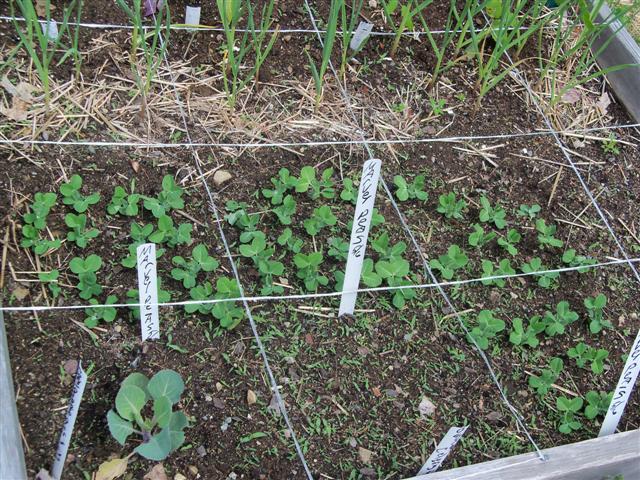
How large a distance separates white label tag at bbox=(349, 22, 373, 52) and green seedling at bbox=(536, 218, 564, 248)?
62 centimetres

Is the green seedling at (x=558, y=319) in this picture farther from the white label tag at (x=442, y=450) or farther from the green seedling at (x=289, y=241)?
the green seedling at (x=289, y=241)

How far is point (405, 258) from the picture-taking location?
1.56 metres

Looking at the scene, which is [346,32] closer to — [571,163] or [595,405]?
[571,163]

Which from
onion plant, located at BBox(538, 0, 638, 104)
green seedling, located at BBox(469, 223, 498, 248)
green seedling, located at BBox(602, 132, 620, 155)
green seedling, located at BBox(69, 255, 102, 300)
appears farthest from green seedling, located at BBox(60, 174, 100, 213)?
green seedling, located at BBox(602, 132, 620, 155)

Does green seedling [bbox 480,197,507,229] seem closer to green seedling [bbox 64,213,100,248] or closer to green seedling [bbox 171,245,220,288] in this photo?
green seedling [bbox 171,245,220,288]

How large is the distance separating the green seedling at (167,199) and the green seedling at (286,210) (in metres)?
0.20

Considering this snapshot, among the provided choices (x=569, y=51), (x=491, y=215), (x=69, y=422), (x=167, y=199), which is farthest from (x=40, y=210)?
(x=569, y=51)

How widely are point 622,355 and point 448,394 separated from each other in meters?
0.41

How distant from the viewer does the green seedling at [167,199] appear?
57.8 inches

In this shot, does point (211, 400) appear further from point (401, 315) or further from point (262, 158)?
point (262, 158)

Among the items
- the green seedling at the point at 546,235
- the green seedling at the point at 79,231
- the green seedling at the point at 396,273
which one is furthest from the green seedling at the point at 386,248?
the green seedling at the point at 79,231

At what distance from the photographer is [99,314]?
1.31m

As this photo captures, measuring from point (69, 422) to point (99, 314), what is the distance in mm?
305

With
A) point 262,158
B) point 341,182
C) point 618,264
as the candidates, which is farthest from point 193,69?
point 618,264
